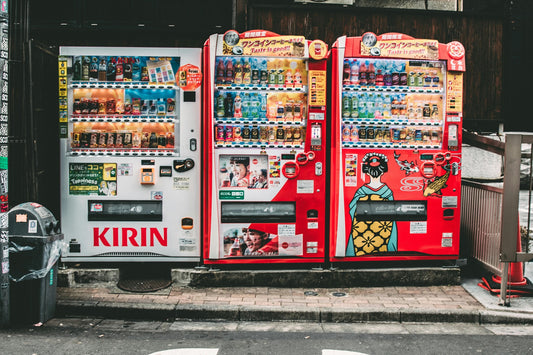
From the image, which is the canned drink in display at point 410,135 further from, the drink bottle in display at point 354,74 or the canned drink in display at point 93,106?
the canned drink in display at point 93,106

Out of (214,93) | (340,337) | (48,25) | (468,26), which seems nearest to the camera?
(340,337)

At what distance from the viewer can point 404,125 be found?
6.46 metres

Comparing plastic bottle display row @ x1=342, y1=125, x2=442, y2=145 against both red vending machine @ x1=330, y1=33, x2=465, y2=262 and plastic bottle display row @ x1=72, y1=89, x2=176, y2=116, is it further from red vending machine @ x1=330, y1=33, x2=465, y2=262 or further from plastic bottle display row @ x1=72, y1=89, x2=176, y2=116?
plastic bottle display row @ x1=72, y1=89, x2=176, y2=116

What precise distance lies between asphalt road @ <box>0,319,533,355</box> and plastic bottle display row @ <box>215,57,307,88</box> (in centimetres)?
305

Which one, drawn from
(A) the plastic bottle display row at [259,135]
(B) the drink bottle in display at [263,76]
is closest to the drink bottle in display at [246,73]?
(B) the drink bottle in display at [263,76]

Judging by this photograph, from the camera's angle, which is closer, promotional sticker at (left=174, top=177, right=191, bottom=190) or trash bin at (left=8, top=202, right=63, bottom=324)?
trash bin at (left=8, top=202, right=63, bottom=324)

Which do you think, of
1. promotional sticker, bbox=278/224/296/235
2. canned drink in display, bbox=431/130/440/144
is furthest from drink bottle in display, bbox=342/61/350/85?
promotional sticker, bbox=278/224/296/235

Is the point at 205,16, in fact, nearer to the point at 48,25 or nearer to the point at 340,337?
the point at 48,25

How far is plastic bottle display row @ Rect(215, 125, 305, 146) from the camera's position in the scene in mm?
6297

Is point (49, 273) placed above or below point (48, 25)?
below

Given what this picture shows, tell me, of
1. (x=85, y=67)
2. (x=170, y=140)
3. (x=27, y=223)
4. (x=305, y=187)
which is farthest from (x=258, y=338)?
(x=85, y=67)

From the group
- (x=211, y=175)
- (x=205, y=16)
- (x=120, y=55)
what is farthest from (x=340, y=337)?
(x=205, y=16)

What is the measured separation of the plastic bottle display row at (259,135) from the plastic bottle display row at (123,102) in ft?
2.53

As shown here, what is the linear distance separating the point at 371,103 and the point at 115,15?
441 centimetres
